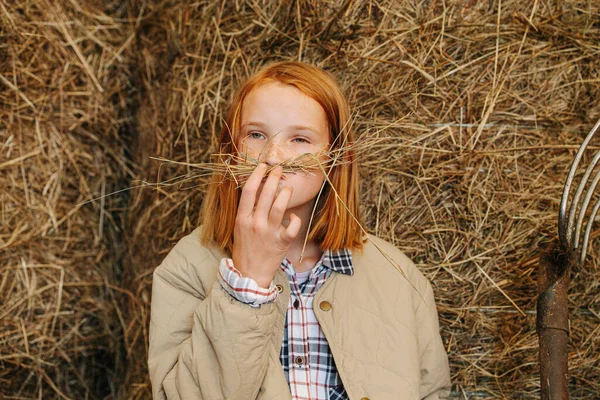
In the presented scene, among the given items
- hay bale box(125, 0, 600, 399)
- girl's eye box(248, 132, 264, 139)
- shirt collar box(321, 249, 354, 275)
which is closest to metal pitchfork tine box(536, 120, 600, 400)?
hay bale box(125, 0, 600, 399)

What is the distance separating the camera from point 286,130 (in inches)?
45.9

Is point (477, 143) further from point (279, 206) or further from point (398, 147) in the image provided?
point (279, 206)

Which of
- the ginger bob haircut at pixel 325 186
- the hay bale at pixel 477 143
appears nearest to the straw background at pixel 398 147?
the hay bale at pixel 477 143

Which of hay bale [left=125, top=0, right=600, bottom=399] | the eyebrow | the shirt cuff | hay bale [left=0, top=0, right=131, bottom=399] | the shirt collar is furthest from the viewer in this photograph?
hay bale [left=0, top=0, right=131, bottom=399]

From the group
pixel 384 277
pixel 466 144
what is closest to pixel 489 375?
pixel 384 277

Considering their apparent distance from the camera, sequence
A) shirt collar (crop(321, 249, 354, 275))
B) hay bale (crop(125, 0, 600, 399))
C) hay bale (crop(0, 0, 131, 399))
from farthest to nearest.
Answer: hay bale (crop(0, 0, 131, 399))
hay bale (crop(125, 0, 600, 399))
shirt collar (crop(321, 249, 354, 275))

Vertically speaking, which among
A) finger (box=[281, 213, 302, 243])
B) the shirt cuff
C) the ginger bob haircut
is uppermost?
the ginger bob haircut

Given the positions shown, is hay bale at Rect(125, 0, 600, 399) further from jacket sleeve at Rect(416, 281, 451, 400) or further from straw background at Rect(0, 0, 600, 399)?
jacket sleeve at Rect(416, 281, 451, 400)

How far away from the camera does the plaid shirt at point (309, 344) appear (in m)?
1.20

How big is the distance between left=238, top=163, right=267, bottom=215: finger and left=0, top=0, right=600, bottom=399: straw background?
37cm

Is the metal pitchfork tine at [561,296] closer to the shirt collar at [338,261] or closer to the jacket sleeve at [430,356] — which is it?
the jacket sleeve at [430,356]

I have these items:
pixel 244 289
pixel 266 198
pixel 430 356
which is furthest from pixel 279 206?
pixel 430 356

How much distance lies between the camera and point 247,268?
1076 millimetres

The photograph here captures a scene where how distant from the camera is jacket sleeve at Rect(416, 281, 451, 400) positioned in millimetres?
1313
